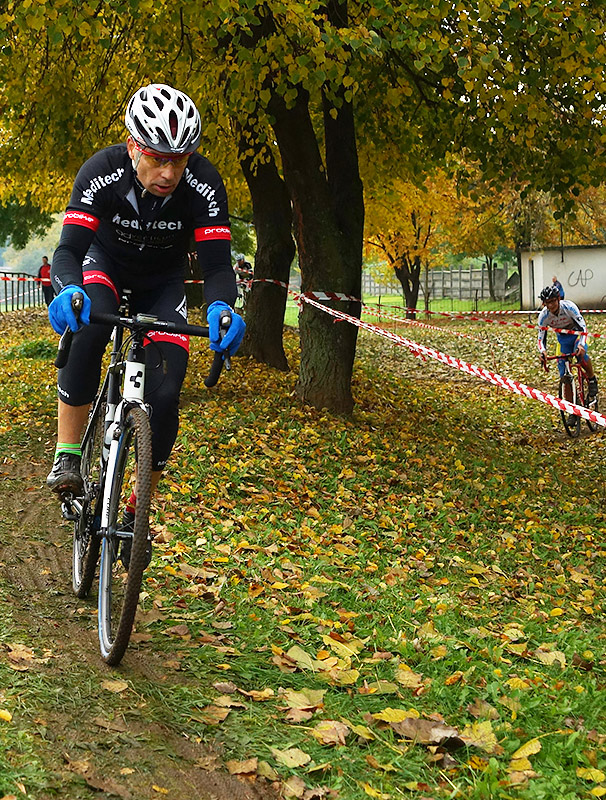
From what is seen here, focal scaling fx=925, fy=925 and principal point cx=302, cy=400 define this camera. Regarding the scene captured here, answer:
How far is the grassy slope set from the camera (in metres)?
3.70

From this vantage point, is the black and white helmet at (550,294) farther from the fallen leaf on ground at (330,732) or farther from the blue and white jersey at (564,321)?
the fallen leaf on ground at (330,732)

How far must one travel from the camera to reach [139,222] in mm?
4605

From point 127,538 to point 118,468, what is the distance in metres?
0.40

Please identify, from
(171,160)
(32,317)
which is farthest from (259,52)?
(32,317)

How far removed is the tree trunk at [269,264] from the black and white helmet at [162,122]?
1096 centimetres

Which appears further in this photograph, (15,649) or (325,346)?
(325,346)

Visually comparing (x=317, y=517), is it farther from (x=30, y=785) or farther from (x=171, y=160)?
(x=30, y=785)

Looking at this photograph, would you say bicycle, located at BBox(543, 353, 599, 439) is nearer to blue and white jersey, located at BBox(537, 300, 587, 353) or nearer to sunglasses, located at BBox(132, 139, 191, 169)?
blue and white jersey, located at BBox(537, 300, 587, 353)

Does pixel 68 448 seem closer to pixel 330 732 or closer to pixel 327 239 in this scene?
pixel 330 732

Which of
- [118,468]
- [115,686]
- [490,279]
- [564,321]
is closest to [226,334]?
[118,468]

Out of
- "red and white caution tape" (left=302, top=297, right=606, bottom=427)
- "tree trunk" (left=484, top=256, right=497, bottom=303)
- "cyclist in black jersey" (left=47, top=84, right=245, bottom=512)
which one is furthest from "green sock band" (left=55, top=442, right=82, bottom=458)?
"tree trunk" (left=484, top=256, right=497, bottom=303)

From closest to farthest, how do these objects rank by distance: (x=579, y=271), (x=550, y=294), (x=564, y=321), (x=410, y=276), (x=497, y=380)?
(x=497, y=380) → (x=550, y=294) → (x=564, y=321) → (x=579, y=271) → (x=410, y=276)

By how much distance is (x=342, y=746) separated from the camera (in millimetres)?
3715

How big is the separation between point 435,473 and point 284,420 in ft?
6.27
